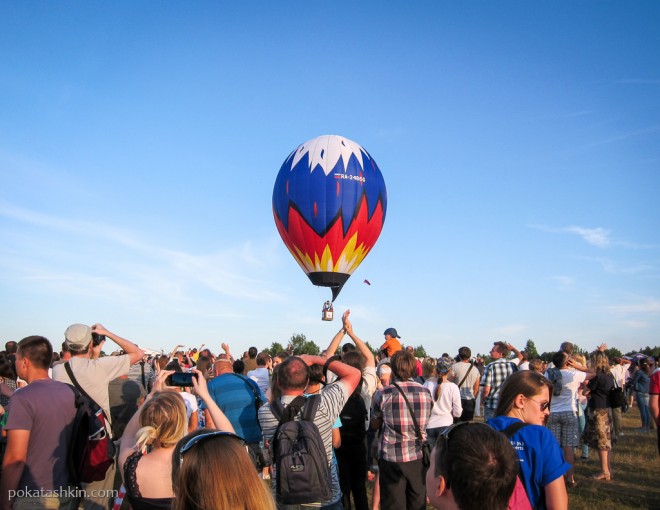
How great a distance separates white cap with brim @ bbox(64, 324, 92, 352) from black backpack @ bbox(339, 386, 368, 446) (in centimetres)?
296

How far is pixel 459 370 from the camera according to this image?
9.10m

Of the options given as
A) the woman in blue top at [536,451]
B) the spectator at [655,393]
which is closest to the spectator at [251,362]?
the spectator at [655,393]

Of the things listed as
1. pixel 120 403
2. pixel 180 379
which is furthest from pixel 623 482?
pixel 180 379

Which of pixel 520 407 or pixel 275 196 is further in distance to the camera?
pixel 275 196

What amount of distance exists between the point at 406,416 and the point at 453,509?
138 inches

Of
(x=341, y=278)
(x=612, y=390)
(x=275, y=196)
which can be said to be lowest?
(x=612, y=390)

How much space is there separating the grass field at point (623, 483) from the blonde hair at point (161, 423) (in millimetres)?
6078

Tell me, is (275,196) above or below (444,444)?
above

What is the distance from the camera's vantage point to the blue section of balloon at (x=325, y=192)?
1380cm

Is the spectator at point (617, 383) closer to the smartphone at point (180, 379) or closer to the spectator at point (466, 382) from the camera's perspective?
the spectator at point (466, 382)

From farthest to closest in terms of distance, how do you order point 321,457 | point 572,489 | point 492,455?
1. point 572,489
2. point 321,457
3. point 492,455

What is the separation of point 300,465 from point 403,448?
2.02m

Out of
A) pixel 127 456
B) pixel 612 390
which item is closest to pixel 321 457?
pixel 127 456

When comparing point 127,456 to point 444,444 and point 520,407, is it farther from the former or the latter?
point 520,407
